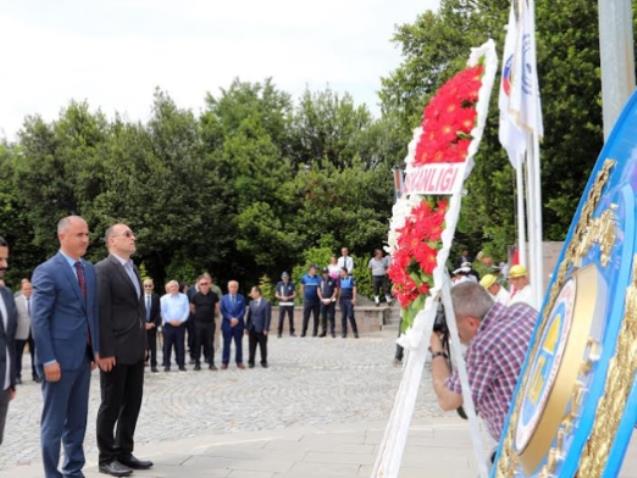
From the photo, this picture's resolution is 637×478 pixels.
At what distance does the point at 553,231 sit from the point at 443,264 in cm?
1908

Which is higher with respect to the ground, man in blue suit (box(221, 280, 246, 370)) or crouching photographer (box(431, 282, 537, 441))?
crouching photographer (box(431, 282, 537, 441))

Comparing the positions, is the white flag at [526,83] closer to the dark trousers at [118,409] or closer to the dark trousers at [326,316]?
the dark trousers at [118,409]

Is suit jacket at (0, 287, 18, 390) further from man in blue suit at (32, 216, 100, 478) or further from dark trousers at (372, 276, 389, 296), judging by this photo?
dark trousers at (372, 276, 389, 296)

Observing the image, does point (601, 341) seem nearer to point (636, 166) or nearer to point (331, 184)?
point (636, 166)

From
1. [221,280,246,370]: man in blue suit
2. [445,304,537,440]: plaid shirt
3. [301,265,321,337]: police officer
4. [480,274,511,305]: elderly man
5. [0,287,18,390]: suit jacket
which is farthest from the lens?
[301,265,321,337]: police officer

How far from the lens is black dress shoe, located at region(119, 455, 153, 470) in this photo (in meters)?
6.08

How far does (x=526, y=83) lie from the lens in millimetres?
7559

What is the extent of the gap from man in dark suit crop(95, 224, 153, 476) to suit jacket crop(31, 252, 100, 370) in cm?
38

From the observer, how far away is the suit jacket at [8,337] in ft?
15.6

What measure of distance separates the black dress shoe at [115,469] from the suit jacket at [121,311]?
32.4 inches

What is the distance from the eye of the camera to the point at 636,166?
1439 millimetres

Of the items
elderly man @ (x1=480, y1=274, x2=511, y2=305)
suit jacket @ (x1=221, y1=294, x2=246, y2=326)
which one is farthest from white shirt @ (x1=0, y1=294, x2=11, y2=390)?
suit jacket @ (x1=221, y1=294, x2=246, y2=326)

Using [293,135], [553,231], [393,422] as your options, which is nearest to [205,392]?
[393,422]

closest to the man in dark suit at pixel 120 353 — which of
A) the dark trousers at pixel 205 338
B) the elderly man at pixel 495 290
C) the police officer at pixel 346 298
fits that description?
the elderly man at pixel 495 290
